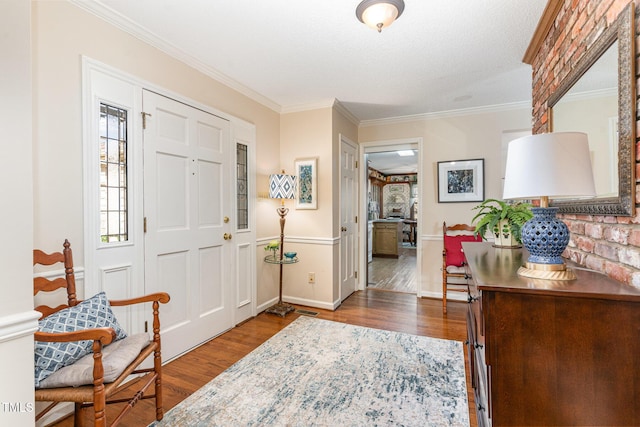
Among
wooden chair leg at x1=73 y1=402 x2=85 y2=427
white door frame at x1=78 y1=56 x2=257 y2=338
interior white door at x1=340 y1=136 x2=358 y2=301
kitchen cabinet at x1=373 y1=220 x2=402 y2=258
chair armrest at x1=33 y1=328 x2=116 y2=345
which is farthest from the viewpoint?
kitchen cabinet at x1=373 y1=220 x2=402 y2=258

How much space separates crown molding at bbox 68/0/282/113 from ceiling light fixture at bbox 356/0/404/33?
1.45m

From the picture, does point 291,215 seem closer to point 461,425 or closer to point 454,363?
point 454,363

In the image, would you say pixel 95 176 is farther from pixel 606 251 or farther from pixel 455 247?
pixel 455 247

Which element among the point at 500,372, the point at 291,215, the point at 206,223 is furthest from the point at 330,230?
the point at 500,372

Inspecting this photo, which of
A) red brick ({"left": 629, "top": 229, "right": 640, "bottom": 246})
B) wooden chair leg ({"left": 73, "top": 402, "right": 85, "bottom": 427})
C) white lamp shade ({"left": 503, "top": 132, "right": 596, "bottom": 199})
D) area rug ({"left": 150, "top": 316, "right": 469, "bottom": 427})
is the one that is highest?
white lamp shade ({"left": 503, "top": 132, "right": 596, "bottom": 199})

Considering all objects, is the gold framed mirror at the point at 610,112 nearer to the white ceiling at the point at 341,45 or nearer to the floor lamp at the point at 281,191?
the white ceiling at the point at 341,45

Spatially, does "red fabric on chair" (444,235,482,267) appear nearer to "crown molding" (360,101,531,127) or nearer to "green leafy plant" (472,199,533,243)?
"crown molding" (360,101,531,127)

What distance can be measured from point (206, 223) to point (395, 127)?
9.33 ft

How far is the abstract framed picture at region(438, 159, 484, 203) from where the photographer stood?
3639 millimetres

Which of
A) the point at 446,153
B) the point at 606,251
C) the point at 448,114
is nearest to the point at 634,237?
the point at 606,251

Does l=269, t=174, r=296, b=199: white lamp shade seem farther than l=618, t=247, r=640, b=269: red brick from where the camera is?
Yes

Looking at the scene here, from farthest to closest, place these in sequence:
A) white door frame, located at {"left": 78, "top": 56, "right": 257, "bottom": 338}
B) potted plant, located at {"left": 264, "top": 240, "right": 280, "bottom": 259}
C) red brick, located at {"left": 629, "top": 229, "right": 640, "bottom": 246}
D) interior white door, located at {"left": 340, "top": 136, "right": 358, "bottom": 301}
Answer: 1. interior white door, located at {"left": 340, "top": 136, "right": 358, "bottom": 301}
2. potted plant, located at {"left": 264, "top": 240, "right": 280, "bottom": 259}
3. white door frame, located at {"left": 78, "top": 56, "right": 257, "bottom": 338}
4. red brick, located at {"left": 629, "top": 229, "right": 640, "bottom": 246}

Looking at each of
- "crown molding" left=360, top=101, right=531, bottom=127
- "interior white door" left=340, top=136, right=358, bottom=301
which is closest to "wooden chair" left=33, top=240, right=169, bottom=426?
"interior white door" left=340, top=136, right=358, bottom=301

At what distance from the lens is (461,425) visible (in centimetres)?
159
